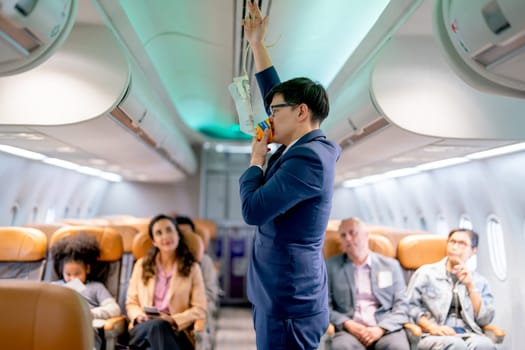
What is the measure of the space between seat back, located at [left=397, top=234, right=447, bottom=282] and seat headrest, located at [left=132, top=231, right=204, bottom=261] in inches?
72.7

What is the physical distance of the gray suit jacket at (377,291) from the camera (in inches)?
125

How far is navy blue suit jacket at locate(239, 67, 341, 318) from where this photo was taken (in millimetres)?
1437

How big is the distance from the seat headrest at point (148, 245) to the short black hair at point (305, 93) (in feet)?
7.84

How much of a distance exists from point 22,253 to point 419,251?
3410mm

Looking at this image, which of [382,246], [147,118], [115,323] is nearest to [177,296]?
[115,323]

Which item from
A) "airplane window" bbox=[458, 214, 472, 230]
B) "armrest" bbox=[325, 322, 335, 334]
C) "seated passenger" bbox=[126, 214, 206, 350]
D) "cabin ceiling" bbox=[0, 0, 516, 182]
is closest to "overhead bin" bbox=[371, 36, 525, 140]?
"cabin ceiling" bbox=[0, 0, 516, 182]

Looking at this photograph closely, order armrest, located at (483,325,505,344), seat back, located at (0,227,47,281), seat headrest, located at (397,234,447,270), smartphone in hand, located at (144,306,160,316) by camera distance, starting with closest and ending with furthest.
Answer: armrest, located at (483,325,505,344)
smartphone in hand, located at (144,306,160,316)
seat back, located at (0,227,47,281)
seat headrest, located at (397,234,447,270)

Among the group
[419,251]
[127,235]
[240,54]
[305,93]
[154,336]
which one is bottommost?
[154,336]

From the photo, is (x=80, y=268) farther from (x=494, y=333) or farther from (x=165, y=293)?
(x=494, y=333)

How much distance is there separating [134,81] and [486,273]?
3458 millimetres

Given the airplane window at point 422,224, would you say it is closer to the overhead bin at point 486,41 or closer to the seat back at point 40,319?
the overhead bin at point 486,41

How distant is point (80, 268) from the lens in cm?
331

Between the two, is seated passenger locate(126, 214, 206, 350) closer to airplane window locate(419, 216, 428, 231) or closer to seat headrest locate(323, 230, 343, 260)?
seat headrest locate(323, 230, 343, 260)

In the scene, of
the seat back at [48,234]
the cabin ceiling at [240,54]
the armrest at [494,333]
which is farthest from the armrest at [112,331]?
the armrest at [494,333]
